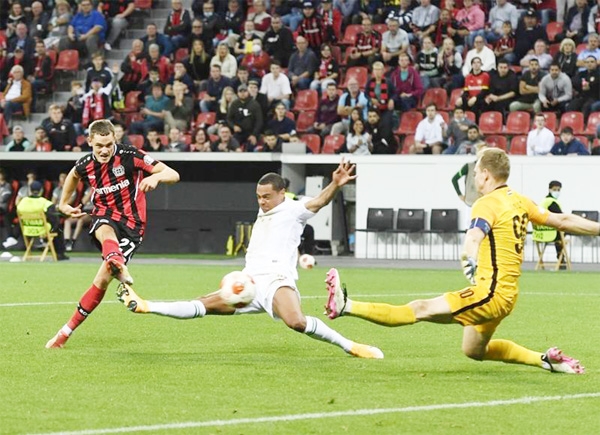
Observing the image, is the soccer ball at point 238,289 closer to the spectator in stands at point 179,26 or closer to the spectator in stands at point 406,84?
the spectator in stands at point 406,84

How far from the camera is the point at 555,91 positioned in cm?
2809

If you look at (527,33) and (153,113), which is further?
(153,113)

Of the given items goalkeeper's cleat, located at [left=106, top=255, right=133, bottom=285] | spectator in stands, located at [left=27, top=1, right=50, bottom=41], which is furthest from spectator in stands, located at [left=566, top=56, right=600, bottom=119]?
goalkeeper's cleat, located at [left=106, top=255, right=133, bottom=285]

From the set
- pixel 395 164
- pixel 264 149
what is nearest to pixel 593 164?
pixel 395 164

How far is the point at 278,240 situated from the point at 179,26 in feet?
75.5

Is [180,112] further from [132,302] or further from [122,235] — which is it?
[132,302]

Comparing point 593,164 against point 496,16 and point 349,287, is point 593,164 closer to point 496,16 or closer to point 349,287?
point 496,16

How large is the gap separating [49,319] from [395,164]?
52.4 ft

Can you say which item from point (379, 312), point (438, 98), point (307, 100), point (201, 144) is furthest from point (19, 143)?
point (379, 312)

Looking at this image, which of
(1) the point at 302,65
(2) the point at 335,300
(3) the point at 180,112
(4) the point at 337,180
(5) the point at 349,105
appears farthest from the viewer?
(3) the point at 180,112

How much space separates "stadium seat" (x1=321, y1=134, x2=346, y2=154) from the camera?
2923 centimetres

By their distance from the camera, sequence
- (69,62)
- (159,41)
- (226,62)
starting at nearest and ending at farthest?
(226,62), (159,41), (69,62)

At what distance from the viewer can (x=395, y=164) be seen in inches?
1138

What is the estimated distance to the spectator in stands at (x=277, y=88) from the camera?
30.2m
